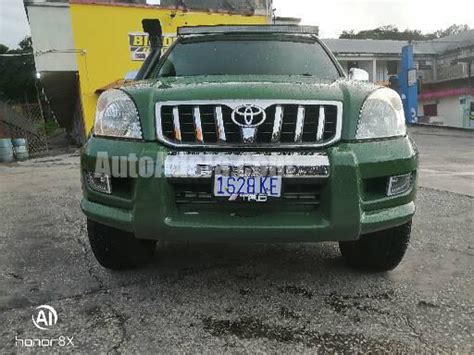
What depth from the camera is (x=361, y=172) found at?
2428 mm

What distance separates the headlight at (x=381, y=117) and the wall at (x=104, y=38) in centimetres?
1129

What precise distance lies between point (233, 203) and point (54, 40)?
42.0ft

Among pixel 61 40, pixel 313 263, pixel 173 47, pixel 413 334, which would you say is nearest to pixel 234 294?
pixel 313 263

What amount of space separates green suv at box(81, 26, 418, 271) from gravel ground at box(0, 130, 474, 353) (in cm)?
40

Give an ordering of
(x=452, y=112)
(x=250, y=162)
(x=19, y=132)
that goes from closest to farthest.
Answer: (x=250, y=162), (x=19, y=132), (x=452, y=112)

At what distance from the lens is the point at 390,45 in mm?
37406

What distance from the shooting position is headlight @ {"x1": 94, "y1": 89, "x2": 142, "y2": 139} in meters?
2.56

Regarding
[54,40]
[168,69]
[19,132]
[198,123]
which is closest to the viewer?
[198,123]

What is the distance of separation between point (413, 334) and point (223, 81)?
1599 mm

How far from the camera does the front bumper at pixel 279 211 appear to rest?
2.39m

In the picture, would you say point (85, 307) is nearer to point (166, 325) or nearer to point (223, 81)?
point (166, 325)

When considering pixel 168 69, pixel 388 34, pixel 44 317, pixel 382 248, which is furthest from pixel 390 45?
pixel 44 317

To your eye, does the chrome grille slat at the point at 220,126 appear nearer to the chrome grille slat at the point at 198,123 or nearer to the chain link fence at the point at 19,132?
the chrome grille slat at the point at 198,123

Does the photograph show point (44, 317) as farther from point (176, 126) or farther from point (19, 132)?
point (19, 132)
